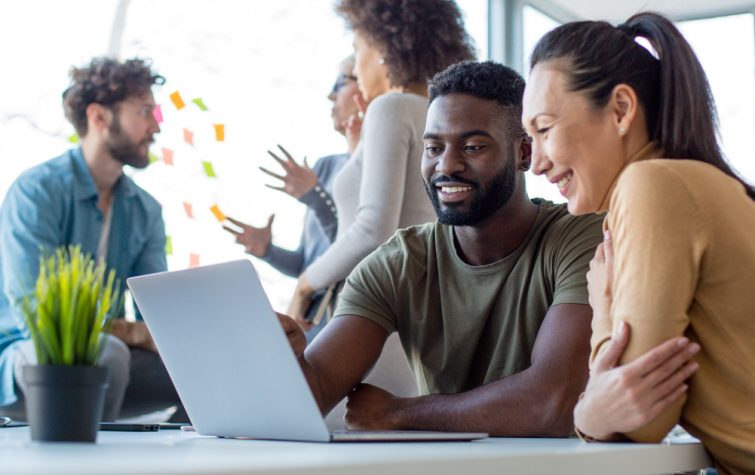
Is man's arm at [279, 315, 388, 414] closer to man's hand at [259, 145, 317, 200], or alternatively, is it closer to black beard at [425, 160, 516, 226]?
black beard at [425, 160, 516, 226]

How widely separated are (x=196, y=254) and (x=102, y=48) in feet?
2.61

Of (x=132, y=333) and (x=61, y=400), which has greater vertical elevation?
(x=61, y=400)

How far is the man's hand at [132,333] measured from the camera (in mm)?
3020

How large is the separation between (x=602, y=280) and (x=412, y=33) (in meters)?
1.57

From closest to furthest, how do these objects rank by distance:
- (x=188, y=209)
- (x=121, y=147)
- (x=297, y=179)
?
(x=297, y=179)
(x=121, y=147)
(x=188, y=209)

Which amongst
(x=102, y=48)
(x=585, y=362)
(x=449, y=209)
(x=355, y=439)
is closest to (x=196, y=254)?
(x=102, y=48)

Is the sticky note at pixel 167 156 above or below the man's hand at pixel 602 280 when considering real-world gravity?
above

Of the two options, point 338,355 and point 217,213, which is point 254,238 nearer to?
point 217,213

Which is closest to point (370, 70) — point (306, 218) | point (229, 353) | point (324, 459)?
point (306, 218)

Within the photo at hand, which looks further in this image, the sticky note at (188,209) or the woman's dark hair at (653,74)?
the sticky note at (188,209)

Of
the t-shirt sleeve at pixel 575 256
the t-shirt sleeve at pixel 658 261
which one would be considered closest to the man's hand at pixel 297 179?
the t-shirt sleeve at pixel 575 256

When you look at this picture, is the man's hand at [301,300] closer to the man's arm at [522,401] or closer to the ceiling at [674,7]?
the man's arm at [522,401]

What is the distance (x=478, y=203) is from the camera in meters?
1.76

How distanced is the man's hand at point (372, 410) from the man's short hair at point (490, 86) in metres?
0.57
